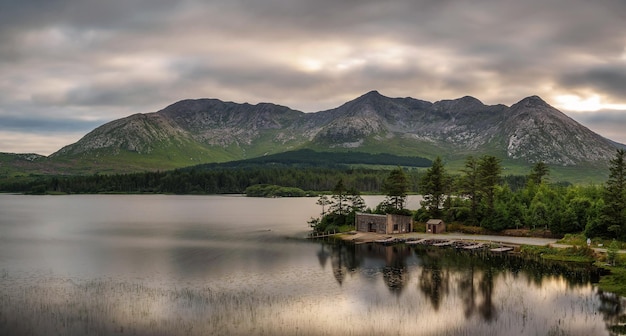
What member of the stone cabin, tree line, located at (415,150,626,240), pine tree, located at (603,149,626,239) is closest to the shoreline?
the stone cabin

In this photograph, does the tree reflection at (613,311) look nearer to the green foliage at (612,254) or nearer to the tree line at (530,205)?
the green foliage at (612,254)

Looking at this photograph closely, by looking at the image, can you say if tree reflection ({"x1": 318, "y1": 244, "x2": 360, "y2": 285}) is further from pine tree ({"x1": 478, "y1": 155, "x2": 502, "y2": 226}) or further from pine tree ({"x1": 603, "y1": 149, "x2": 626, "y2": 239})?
pine tree ({"x1": 603, "y1": 149, "x2": 626, "y2": 239})

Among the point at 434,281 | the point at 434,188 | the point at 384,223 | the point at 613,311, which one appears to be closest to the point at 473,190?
the point at 434,188

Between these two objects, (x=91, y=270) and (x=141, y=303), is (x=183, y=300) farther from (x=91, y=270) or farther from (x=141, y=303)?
(x=91, y=270)

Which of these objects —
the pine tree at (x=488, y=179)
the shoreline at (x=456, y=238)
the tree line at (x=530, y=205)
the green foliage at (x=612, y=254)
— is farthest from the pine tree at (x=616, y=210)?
the pine tree at (x=488, y=179)

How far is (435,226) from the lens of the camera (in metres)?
102

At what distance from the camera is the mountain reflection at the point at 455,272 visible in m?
50.7

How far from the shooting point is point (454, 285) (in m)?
58.3

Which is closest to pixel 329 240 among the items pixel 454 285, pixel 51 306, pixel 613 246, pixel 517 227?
pixel 517 227

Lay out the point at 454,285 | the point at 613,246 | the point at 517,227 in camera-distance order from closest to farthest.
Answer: the point at 454,285 < the point at 613,246 < the point at 517,227

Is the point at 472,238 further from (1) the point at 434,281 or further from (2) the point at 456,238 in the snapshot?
(1) the point at 434,281

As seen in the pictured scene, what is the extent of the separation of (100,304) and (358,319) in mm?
25591

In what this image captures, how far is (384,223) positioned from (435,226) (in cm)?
1025

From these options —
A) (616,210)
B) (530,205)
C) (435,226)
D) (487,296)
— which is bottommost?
(487,296)
